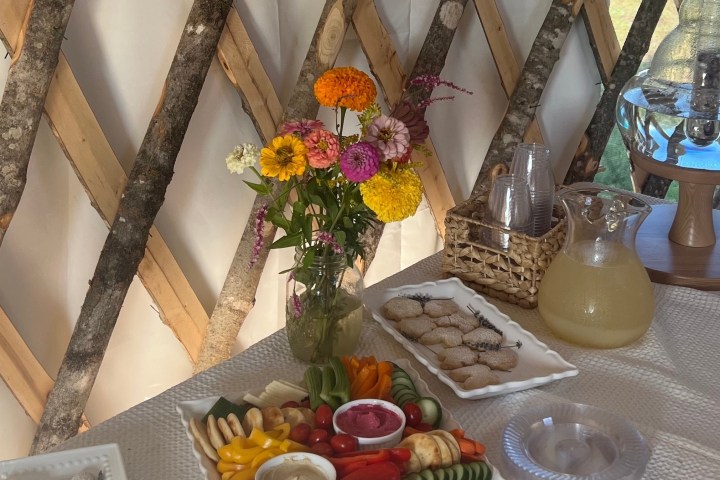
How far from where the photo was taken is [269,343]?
839mm

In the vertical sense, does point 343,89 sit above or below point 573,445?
above

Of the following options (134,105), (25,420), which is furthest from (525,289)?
(25,420)

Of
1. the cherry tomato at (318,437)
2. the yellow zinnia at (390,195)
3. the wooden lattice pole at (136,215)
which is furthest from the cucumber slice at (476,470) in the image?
the wooden lattice pole at (136,215)

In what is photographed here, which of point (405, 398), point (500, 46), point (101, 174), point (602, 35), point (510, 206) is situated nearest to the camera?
point (405, 398)

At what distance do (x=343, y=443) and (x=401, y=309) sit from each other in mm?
264

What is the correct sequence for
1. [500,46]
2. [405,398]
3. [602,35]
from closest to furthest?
[405,398] → [500,46] → [602,35]

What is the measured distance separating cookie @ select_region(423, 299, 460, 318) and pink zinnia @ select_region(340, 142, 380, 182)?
21cm

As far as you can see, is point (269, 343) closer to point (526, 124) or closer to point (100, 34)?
point (100, 34)

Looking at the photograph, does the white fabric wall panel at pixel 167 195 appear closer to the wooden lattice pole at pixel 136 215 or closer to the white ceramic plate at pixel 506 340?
the wooden lattice pole at pixel 136 215

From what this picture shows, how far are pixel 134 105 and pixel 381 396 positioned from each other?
1.90 ft

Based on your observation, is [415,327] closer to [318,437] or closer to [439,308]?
[439,308]

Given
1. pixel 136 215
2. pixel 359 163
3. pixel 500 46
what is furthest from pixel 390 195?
pixel 500 46

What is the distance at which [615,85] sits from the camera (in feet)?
5.61

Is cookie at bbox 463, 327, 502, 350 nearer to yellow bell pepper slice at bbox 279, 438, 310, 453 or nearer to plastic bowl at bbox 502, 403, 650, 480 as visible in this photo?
plastic bowl at bbox 502, 403, 650, 480
